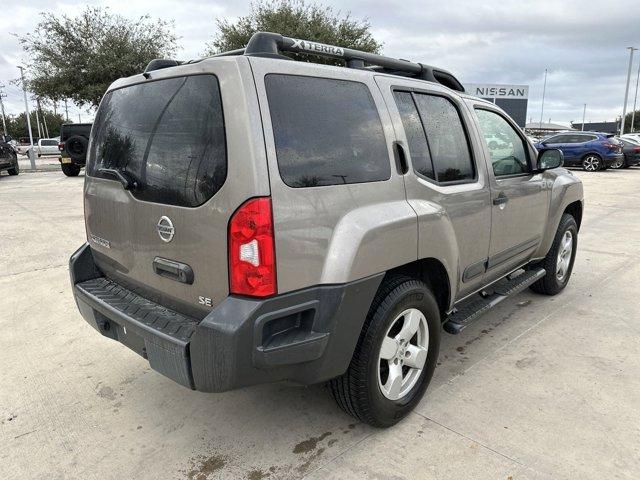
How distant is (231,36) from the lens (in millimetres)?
21984

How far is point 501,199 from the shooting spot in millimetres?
3400

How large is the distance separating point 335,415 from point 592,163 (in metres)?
20.5

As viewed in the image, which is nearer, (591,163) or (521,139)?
(521,139)

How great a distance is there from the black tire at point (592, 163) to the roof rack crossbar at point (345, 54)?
61.6 ft

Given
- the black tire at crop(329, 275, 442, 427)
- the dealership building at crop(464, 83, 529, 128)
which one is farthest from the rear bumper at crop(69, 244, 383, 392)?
the dealership building at crop(464, 83, 529, 128)

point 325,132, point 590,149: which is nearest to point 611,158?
point 590,149

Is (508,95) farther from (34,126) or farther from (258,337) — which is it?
(34,126)

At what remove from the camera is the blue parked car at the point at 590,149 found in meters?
19.2

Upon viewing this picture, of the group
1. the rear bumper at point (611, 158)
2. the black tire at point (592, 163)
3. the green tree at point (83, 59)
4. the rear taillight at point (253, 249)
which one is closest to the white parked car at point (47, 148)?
the green tree at point (83, 59)

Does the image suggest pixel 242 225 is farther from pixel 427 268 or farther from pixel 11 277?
pixel 11 277

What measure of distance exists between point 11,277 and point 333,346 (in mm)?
4665

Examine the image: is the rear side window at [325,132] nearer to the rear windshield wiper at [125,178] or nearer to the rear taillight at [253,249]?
the rear taillight at [253,249]

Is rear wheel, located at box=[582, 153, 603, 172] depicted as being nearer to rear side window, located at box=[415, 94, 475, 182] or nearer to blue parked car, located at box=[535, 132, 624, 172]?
blue parked car, located at box=[535, 132, 624, 172]

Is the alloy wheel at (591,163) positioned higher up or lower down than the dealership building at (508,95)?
lower down
